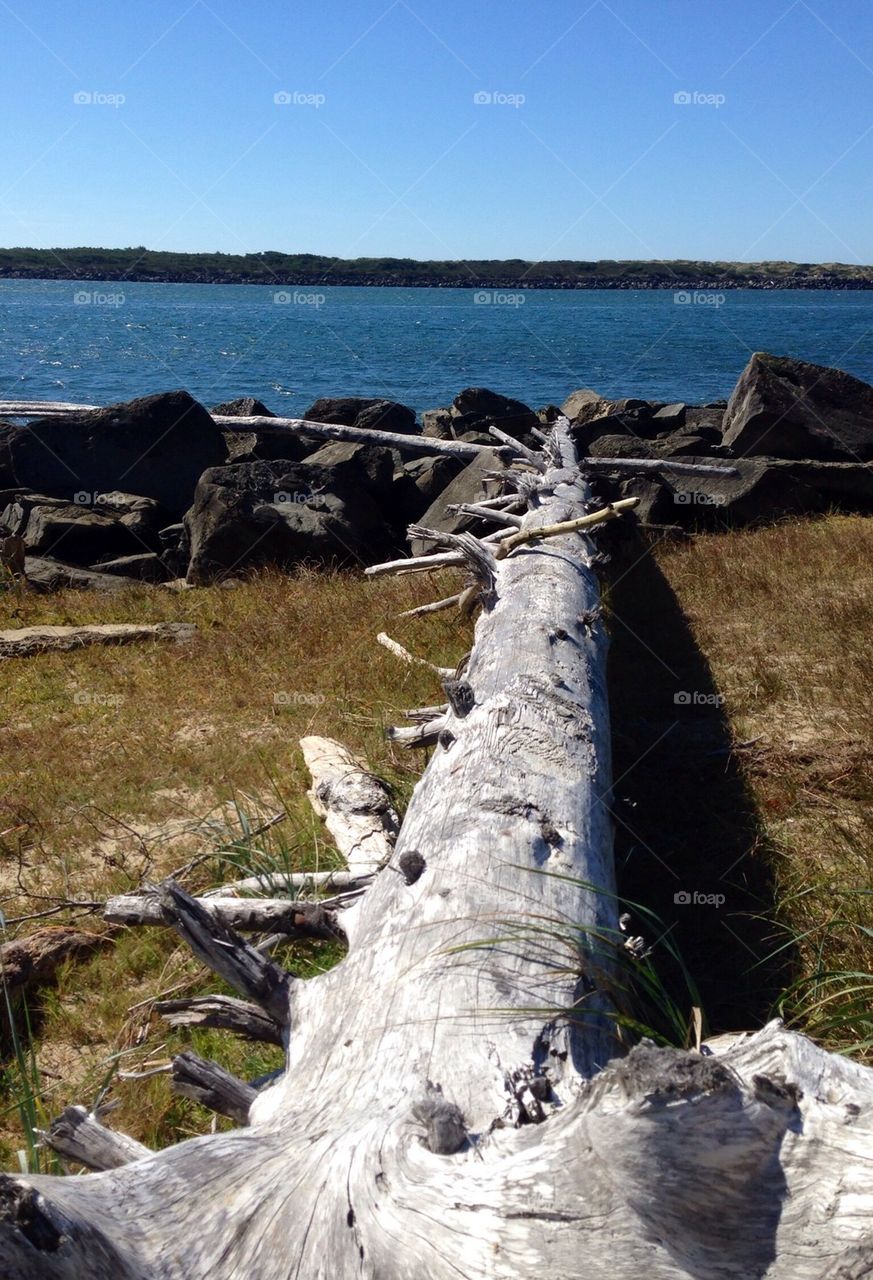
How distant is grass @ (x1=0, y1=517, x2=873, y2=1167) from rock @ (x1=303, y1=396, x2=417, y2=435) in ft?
22.8

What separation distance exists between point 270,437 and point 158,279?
18249cm

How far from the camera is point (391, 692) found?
6.93 meters

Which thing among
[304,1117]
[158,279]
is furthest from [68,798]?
[158,279]

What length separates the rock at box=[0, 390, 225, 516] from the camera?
13.3 metres

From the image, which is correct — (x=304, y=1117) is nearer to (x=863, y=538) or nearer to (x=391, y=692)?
(x=391, y=692)

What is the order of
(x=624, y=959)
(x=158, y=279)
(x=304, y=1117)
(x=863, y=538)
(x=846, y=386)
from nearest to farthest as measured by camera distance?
1. (x=304, y=1117)
2. (x=624, y=959)
3. (x=863, y=538)
4. (x=846, y=386)
5. (x=158, y=279)

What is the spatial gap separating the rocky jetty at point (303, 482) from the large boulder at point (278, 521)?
0.7 inches

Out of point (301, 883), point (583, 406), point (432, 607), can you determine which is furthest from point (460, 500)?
point (301, 883)

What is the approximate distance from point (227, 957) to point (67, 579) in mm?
8310

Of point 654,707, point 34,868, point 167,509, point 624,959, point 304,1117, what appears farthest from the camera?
point 167,509
